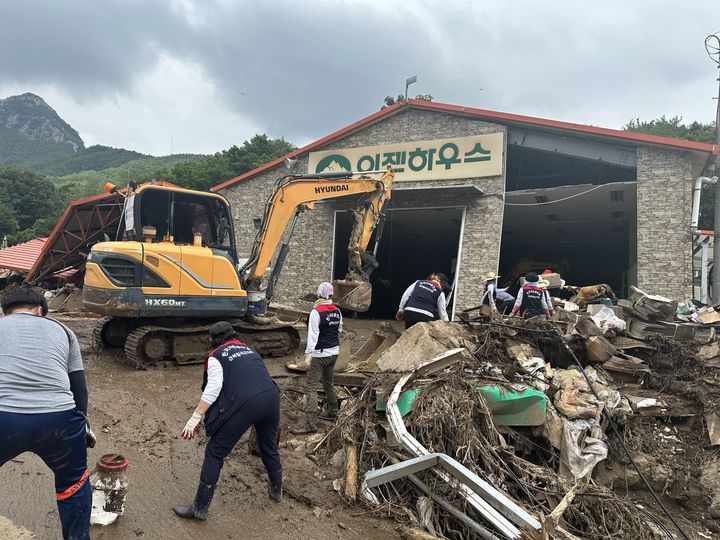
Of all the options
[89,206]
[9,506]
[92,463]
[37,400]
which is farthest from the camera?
[89,206]

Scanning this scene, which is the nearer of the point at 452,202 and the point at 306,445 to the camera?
the point at 306,445

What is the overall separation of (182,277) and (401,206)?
8851 millimetres

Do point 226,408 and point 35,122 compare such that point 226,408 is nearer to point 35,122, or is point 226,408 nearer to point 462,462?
point 462,462

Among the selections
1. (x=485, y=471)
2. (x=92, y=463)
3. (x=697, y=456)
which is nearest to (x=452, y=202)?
(x=697, y=456)

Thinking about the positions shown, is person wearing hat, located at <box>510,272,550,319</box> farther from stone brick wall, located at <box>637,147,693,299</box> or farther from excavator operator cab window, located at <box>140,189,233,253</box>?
stone brick wall, located at <box>637,147,693,299</box>

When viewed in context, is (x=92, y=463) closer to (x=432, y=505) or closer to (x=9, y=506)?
(x=9, y=506)

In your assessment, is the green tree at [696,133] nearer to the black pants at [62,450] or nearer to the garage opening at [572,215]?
the garage opening at [572,215]

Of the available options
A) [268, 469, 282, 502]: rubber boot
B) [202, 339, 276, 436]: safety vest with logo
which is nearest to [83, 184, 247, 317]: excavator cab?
[202, 339, 276, 436]: safety vest with logo

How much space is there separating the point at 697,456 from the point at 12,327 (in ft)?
21.4

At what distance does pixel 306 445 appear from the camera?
199 inches

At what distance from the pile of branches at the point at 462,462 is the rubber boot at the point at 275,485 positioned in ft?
2.62

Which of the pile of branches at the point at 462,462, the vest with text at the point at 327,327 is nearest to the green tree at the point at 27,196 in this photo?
the vest with text at the point at 327,327

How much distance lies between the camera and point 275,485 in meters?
3.91

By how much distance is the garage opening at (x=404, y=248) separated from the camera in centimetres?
1628
